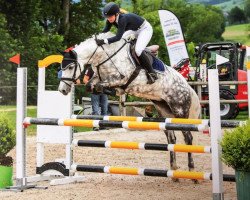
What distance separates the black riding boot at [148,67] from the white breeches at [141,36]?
7cm

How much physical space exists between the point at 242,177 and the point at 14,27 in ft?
102

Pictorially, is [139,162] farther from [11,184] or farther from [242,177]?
[242,177]

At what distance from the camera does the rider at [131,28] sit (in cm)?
939

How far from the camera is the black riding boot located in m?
Answer: 9.50

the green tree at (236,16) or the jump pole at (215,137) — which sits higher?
the green tree at (236,16)

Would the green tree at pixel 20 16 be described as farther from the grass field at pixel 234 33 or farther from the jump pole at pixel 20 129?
the grass field at pixel 234 33

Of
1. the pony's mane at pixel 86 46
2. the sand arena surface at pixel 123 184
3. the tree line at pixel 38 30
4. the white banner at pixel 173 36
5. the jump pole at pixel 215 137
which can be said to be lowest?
the sand arena surface at pixel 123 184

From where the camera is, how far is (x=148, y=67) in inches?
374

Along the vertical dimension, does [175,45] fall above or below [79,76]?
above

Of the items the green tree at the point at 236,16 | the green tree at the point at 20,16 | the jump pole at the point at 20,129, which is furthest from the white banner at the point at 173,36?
the green tree at the point at 236,16

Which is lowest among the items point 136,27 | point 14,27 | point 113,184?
point 113,184

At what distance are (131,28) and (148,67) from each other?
59cm

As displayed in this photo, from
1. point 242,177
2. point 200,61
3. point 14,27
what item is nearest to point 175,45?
point 200,61

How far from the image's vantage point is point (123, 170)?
28.0 ft
